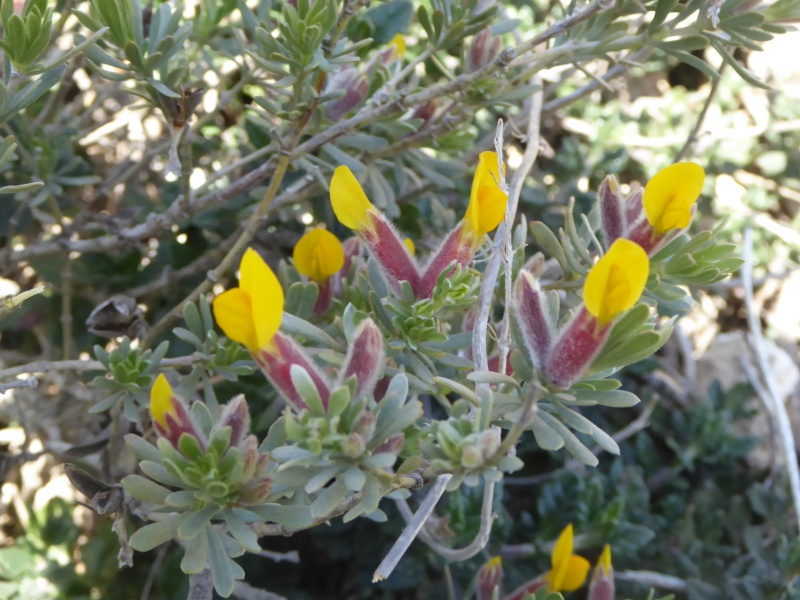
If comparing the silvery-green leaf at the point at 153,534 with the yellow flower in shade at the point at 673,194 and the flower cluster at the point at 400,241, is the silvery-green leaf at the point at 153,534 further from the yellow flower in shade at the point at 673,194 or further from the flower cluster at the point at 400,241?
the yellow flower in shade at the point at 673,194

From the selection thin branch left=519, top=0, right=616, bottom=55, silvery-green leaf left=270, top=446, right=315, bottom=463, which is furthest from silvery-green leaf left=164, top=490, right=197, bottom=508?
thin branch left=519, top=0, right=616, bottom=55

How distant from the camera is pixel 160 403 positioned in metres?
0.99

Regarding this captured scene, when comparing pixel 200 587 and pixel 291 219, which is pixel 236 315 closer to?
pixel 200 587

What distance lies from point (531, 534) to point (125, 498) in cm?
118

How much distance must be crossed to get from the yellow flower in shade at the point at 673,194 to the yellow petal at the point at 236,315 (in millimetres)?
594

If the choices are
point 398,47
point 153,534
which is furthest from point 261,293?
point 398,47

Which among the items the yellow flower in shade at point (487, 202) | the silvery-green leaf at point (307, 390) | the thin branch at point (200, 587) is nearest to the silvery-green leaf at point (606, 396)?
the yellow flower in shade at point (487, 202)

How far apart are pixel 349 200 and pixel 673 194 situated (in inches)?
18.8

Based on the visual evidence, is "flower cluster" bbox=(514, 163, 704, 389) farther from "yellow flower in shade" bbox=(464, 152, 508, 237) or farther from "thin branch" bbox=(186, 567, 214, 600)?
"thin branch" bbox=(186, 567, 214, 600)

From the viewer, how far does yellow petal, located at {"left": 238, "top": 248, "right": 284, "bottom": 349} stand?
86cm

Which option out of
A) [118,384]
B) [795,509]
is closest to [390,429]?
[118,384]

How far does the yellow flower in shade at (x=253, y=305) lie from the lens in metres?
0.86

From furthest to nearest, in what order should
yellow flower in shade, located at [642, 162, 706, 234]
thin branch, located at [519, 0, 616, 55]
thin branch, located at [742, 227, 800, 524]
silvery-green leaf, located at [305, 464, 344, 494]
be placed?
thin branch, located at [742, 227, 800, 524] < thin branch, located at [519, 0, 616, 55] < yellow flower in shade, located at [642, 162, 706, 234] < silvery-green leaf, located at [305, 464, 344, 494]

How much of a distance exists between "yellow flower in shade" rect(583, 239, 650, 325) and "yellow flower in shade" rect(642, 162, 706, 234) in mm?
221
